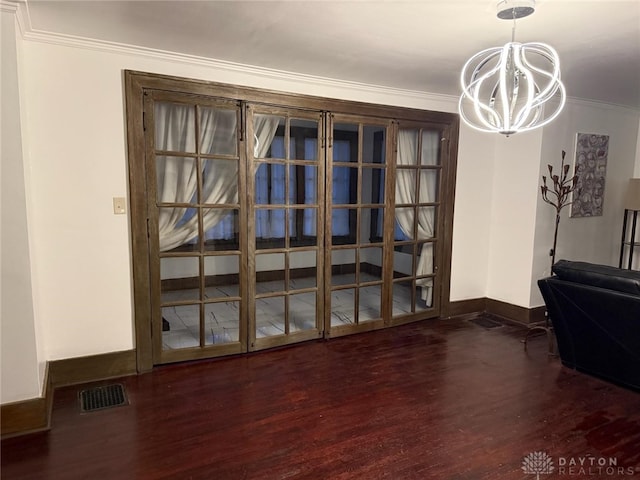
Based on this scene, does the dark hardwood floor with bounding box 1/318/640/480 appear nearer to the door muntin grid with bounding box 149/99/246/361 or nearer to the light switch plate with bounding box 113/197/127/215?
the door muntin grid with bounding box 149/99/246/361

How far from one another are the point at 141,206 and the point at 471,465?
8.99 ft

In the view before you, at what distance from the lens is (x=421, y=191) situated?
4.49 meters

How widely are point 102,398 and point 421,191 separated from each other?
3.38m

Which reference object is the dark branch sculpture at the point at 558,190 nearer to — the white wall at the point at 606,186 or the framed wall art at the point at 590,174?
the white wall at the point at 606,186

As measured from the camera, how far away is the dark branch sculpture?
4.23 meters

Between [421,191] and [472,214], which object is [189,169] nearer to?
[421,191]

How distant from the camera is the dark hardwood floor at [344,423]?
2238mm

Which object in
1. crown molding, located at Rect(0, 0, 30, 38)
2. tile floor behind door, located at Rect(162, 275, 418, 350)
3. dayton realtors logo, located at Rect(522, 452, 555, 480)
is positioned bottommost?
dayton realtors logo, located at Rect(522, 452, 555, 480)

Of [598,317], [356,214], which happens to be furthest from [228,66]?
[598,317]

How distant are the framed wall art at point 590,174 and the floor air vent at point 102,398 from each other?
4.75m

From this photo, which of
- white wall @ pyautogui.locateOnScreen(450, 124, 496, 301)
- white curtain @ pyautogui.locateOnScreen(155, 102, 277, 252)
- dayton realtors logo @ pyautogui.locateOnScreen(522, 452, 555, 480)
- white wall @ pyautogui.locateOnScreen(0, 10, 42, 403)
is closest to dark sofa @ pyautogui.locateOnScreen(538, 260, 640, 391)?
dayton realtors logo @ pyautogui.locateOnScreen(522, 452, 555, 480)

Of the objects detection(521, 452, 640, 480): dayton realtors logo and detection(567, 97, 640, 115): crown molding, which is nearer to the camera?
detection(521, 452, 640, 480): dayton realtors logo

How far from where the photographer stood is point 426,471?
221 centimetres

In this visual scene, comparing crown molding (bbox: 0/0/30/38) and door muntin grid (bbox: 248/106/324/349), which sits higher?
crown molding (bbox: 0/0/30/38)
